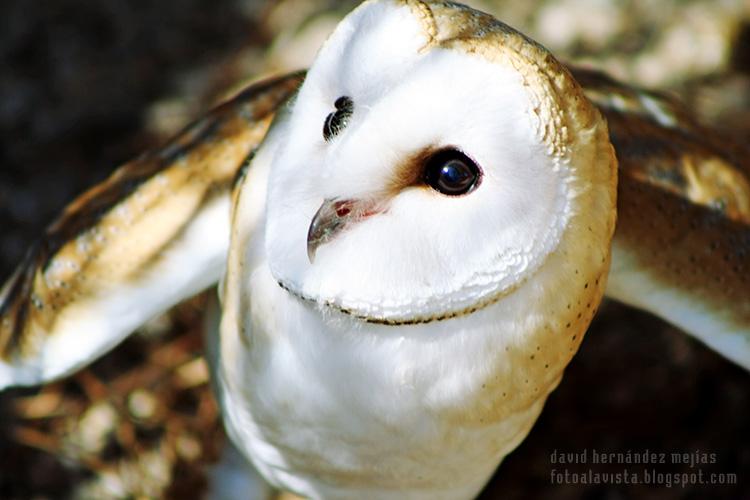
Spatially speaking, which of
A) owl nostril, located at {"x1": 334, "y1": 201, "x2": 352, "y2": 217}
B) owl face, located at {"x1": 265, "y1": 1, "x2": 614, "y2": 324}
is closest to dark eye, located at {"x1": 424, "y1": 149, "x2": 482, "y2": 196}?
owl face, located at {"x1": 265, "y1": 1, "x2": 614, "y2": 324}

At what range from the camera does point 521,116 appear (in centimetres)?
115

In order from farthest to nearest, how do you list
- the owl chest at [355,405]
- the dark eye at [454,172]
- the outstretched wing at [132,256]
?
the outstretched wing at [132,256]
the owl chest at [355,405]
the dark eye at [454,172]

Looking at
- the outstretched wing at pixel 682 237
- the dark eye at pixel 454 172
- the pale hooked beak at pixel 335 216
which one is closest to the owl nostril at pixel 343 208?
the pale hooked beak at pixel 335 216

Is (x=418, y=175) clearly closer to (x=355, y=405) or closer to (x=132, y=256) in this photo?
(x=355, y=405)

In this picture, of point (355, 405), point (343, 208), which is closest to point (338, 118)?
point (343, 208)

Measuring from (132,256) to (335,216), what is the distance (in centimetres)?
53

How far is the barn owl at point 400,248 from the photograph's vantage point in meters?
1.18

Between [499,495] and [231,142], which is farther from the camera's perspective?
[499,495]

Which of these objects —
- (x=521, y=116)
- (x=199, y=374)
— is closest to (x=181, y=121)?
(x=199, y=374)

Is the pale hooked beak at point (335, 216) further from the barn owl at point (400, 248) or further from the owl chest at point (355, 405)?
the owl chest at point (355, 405)

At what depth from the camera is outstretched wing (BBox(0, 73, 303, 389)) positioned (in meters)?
1.65

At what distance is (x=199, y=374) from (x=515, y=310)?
1541mm

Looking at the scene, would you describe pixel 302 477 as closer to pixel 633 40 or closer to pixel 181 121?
pixel 181 121

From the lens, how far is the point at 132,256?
1.65m
